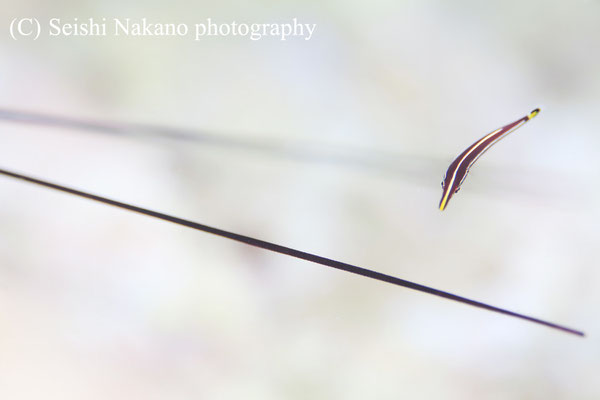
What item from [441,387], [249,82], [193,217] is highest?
[249,82]

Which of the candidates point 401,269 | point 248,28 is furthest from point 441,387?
point 248,28

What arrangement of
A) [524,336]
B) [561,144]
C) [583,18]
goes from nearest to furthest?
1. [583,18]
2. [561,144]
3. [524,336]

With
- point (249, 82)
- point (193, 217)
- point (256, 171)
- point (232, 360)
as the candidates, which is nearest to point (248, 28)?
point (249, 82)

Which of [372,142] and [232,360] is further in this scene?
[232,360]

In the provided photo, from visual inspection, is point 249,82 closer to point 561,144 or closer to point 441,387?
point 561,144

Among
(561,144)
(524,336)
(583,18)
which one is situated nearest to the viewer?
(583,18)

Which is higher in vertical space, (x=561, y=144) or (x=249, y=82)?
(x=249, y=82)
